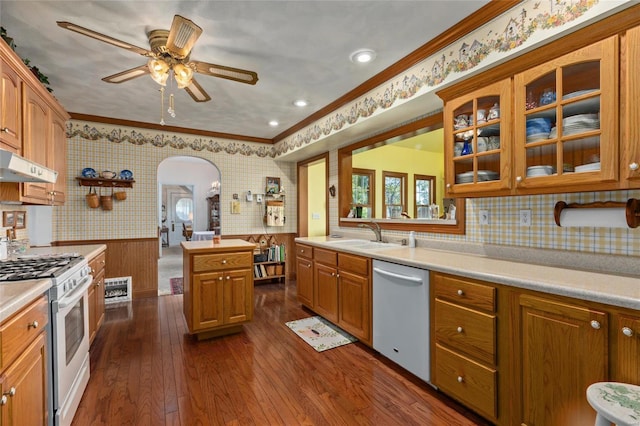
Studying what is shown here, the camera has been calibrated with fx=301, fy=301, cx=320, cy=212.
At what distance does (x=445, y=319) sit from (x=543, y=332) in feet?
1.85

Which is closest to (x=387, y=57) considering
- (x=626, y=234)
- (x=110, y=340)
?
(x=626, y=234)

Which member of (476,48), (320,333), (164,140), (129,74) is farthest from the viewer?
(164,140)

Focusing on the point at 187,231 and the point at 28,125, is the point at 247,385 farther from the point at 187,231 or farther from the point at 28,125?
the point at 187,231

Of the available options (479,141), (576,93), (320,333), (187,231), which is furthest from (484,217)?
(187,231)

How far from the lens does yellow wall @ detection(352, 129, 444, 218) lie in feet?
19.2

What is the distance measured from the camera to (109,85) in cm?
308

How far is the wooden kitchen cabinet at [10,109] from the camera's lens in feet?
6.43

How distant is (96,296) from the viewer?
2854 millimetres

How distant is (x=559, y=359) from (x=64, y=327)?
2.58m

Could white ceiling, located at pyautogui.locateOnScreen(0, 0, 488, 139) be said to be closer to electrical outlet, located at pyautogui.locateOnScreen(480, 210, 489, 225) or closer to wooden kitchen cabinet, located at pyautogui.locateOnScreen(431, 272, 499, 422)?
electrical outlet, located at pyautogui.locateOnScreen(480, 210, 489, 225)

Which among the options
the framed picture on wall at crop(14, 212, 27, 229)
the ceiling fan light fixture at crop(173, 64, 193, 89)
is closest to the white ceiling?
the ceiling fan light fixture at crop(173, 64, 193, 89)

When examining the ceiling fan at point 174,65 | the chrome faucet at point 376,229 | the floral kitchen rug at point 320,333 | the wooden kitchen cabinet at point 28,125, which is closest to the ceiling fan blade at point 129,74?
the ceiling fan at point 174,65

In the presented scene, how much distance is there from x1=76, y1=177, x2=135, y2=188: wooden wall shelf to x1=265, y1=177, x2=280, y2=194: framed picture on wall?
6.70 feet

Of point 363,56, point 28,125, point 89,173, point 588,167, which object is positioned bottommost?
point 588,167
